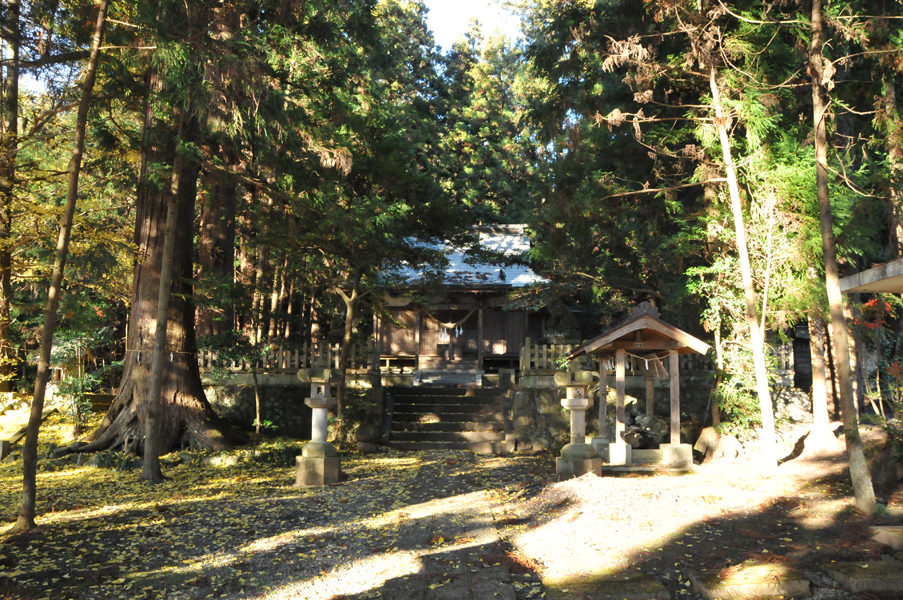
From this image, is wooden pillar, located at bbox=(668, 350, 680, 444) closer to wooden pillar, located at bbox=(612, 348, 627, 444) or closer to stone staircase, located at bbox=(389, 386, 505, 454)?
wooden pillar, located at bbox=(612, 348, 627, 444)

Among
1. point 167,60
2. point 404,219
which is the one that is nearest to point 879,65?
point 404,219

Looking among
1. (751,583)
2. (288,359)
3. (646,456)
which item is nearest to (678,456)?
(646,456)

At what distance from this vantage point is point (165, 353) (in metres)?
10.9

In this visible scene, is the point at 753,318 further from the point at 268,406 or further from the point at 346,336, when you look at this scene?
the point at 268,406

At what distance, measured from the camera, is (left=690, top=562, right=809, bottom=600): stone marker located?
4.68 metres

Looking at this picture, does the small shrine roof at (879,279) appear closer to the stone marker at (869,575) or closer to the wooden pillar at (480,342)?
the stone marker at (869,575)

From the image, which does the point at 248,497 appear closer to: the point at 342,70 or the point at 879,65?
the point at 342,70

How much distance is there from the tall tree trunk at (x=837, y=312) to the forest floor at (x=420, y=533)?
0.36 meters

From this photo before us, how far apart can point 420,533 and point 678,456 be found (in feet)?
18.3

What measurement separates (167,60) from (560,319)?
599 inches

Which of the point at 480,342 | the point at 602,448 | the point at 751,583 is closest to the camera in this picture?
the point at 751,583

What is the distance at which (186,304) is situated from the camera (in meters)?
11.6

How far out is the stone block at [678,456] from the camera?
10.6 metres

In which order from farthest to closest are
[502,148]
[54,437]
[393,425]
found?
[502,148] → [393,425] → [54,437]
